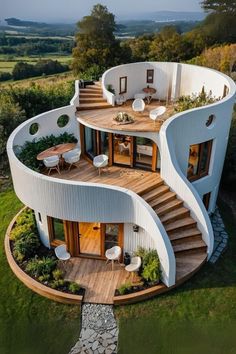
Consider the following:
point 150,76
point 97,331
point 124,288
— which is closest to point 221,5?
point 150,76

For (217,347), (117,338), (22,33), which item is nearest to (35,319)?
(117,338)

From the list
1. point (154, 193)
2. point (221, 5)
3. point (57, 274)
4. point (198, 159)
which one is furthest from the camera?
point (221, 5)

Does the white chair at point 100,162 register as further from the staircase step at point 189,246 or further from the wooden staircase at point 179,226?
the staircase step at point 189,246

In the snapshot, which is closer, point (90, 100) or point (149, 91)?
point (90, 100)

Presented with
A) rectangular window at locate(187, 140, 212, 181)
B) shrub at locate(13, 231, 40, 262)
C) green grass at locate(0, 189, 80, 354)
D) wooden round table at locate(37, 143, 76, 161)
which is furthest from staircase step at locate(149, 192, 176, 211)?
shrub at locate(13, 231, 40, 262)

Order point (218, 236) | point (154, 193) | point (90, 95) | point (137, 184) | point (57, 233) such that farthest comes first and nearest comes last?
1. point (90, 95)
2. point (218, 236)
3. point (57, 233)
4. point (137, 184)
5. point (154, 193)

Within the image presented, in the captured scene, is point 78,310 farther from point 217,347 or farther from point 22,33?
point 22,33

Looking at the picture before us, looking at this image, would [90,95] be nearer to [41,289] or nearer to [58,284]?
[58,284]

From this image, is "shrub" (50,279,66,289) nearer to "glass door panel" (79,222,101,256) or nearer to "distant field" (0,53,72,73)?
"glass door panel" (79,222,101,256)
